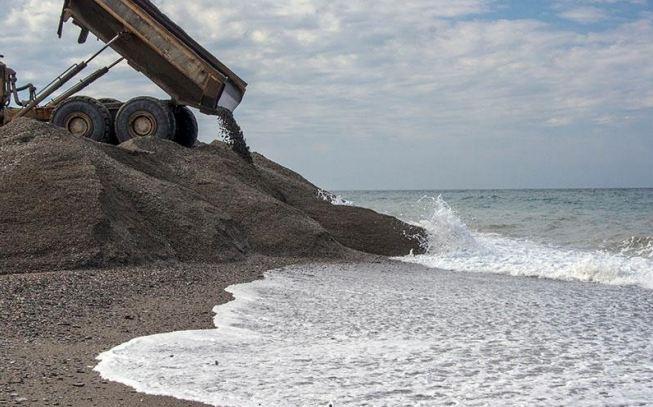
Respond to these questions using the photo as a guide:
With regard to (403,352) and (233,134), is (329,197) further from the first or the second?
(403,352)

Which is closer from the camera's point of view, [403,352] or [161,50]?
[403,352]

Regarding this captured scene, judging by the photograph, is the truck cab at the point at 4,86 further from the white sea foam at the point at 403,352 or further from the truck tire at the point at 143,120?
the white sea foam at the point at 403,352

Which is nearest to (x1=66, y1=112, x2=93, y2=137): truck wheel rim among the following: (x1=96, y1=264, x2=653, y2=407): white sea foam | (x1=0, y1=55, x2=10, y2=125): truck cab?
(x1=0, y1=55, x2=10, y2=125): truck cab

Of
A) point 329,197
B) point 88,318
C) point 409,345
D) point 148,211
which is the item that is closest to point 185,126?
point 329,197

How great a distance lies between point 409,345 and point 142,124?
11583mm

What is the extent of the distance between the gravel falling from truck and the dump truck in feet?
0.69

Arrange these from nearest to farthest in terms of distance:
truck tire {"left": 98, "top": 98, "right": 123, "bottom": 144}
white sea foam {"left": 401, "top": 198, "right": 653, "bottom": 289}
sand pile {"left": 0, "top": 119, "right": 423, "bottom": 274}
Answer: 1. sand pile {"left": 0, "top": 119, "right": 423, "bottom": 274}
2. white sea foam {"left": 401, "top": 198, "right": 653, "bottom": 289}
3. truck tire {"left": 98, "top": 98, "right": 123, "bottom": 144}

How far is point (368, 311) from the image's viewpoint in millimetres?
7402

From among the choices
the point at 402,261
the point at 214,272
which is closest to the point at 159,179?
the point at 214,272

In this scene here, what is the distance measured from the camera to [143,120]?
52.4 feet

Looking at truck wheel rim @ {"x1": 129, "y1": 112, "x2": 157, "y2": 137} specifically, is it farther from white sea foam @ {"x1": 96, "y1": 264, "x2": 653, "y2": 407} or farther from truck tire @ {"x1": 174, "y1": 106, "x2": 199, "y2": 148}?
white sea foam @ {"x1": 96, "y1": 264, "x2": 653, "y2": 407}

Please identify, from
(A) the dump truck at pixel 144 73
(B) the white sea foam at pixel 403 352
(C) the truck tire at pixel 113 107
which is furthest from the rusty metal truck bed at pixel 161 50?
(B) the white sea foam at pixel 403 352

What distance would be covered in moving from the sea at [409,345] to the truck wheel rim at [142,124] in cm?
615

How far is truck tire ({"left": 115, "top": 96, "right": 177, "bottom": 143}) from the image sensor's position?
625 inches
